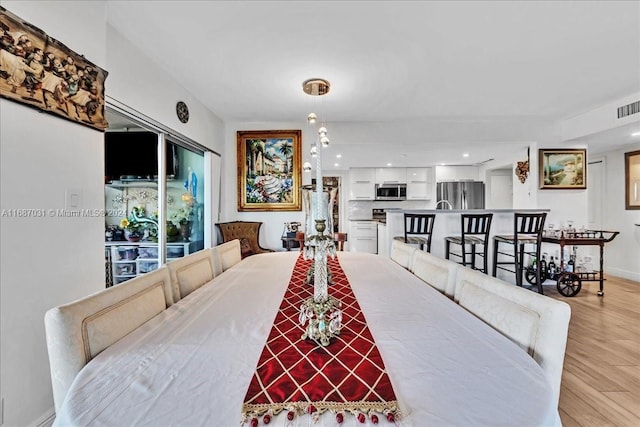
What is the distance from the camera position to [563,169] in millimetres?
4332

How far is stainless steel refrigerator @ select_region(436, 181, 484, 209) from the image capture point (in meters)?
6.53

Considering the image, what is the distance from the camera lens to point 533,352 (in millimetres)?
806

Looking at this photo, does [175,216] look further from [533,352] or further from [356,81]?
[533,352]

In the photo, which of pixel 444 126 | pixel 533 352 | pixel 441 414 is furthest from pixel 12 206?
pixel 444 126

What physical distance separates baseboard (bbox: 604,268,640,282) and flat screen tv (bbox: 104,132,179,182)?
23.3 feet

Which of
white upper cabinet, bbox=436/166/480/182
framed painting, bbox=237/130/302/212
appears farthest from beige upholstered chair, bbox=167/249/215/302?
white upper cabinet, bbox=436/166/480/182

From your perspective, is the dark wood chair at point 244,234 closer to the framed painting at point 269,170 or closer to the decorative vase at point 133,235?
the framed painting at point 269,170

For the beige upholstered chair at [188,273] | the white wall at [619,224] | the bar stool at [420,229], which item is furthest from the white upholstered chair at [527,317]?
the white wall at [619,224]

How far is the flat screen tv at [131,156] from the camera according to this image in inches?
104

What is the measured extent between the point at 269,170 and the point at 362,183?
3.01 m

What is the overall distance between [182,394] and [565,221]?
553cm

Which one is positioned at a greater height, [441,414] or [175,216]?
[175,216]

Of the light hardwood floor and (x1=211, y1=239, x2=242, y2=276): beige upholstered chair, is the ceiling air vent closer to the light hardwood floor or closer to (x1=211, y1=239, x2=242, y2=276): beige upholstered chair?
the light hardwood floor

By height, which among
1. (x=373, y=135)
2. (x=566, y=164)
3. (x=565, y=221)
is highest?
(x=373, y=135)
